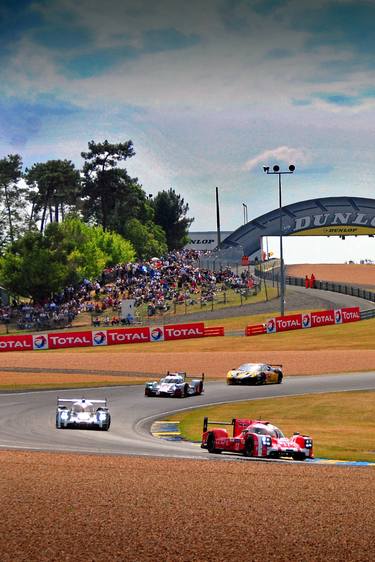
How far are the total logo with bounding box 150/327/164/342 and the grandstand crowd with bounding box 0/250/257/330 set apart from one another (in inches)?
261

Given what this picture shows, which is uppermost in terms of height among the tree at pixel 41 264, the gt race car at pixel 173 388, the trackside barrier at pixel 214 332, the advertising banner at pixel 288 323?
the tree at pixel 41 264

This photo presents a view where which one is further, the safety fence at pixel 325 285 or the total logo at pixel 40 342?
the safety fence at pixel 325 285

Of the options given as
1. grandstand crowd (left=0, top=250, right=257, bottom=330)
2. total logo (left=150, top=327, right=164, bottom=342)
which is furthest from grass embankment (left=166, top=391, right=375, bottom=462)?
grandstand crowd (left=0, top=250, right=257, bottom=330)

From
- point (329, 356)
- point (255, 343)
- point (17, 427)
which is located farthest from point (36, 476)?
point (255, 343)

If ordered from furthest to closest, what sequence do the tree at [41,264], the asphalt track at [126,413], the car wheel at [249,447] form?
the tree at [41,264], the asphalt track at [126,413], the car wheel at [249,447]

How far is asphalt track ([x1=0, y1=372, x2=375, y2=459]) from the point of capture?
103ft

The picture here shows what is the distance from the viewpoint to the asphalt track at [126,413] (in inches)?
1239

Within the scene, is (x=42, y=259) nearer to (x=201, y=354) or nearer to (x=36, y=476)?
(x=201, y=354)

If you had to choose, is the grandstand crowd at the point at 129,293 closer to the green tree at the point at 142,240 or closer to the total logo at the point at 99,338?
the total logo at the point at 99,338

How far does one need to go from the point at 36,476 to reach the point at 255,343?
181ft

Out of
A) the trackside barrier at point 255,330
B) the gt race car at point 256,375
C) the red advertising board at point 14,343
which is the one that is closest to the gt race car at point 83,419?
the gt race car at point 256,375

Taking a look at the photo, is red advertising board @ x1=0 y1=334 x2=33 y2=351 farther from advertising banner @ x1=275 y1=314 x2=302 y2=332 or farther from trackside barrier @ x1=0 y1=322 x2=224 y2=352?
advertising banner @ x1=275 y1=314 x2=302 y2=332

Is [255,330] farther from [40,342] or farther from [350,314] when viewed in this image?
[40,342]

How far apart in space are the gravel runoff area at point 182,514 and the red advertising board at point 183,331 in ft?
190
